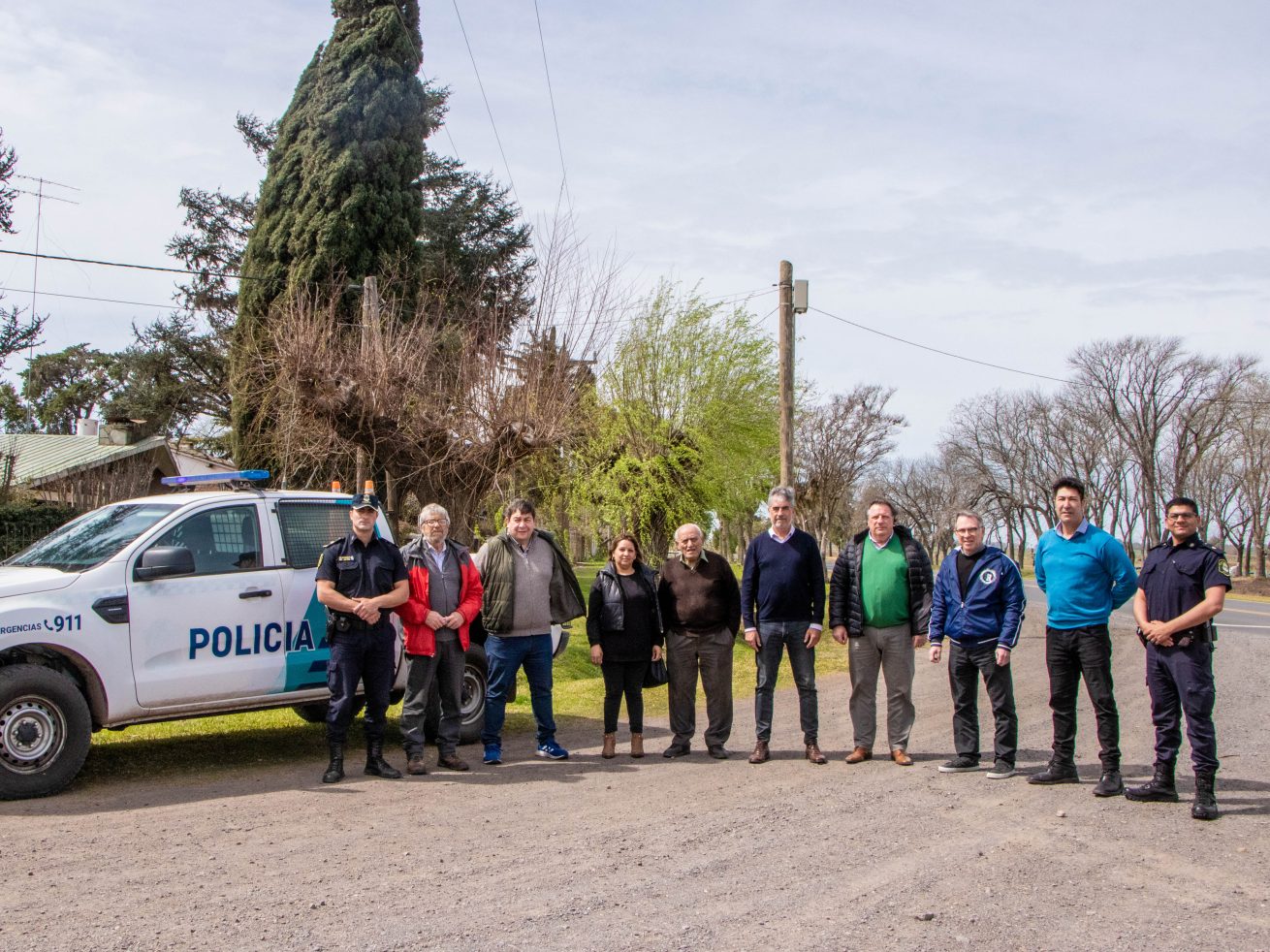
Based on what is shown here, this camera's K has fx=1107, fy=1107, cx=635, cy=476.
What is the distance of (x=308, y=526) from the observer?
8867mm

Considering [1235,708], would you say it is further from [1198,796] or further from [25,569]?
[25,569]

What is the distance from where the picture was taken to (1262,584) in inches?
2244

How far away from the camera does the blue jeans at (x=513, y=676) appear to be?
28.6 feet

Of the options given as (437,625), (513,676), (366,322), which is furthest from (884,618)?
(366,322)

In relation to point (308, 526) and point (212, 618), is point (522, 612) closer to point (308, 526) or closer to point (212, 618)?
point (308, 526)

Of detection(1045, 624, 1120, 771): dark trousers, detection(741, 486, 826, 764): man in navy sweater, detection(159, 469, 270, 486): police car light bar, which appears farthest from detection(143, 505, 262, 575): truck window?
detection(1045, 624, 1120, 771): dark trousers

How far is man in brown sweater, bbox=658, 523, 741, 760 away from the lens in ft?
29.7

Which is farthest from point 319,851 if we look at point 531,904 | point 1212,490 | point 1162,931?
point 1212,490

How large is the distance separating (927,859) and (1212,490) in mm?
70583

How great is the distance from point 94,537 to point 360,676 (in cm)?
218

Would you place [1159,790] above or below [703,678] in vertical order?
below

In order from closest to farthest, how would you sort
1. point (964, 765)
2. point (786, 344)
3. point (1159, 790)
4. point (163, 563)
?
point (1159, 790), point (163, 563), point (964, 765), point (786, 344)

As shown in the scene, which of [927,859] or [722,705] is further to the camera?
[722,705]

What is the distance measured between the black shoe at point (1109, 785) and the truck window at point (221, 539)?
618 cm
